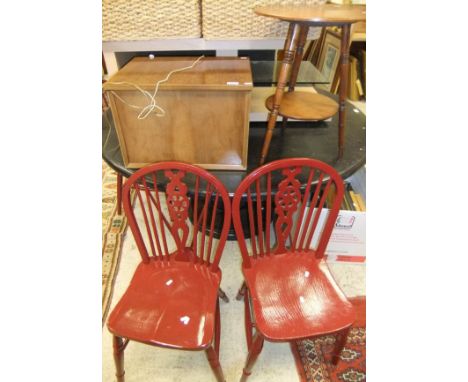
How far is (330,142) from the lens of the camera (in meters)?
1.62

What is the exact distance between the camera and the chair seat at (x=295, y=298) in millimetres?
1004

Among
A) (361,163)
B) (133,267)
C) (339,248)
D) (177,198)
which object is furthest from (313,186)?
(133,267)

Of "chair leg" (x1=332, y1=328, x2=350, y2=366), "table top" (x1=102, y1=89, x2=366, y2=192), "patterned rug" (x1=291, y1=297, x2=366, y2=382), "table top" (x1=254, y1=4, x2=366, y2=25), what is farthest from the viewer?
"table top" (x1=102, y1=89, x2=366, y2=192)

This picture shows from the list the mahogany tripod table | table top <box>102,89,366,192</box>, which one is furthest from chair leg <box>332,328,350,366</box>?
the mahogany tripod table

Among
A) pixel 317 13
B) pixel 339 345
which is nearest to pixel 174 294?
pixel 339 345

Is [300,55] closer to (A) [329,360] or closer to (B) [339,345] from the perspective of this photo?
(B) [339,345]

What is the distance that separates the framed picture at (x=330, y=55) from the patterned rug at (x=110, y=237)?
2.49m

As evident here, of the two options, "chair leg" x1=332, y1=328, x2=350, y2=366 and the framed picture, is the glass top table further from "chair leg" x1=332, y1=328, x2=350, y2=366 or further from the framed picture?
the framed picture

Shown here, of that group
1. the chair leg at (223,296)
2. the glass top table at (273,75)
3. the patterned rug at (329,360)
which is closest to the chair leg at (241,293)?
the chair leg at (223,296)

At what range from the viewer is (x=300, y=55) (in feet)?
4.69

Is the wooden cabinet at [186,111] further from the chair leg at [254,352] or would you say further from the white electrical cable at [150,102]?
the chair leg at [254,352]

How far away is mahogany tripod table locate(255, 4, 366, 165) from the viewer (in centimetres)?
96

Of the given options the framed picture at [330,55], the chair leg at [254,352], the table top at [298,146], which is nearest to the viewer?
the chair leg at [254,352]

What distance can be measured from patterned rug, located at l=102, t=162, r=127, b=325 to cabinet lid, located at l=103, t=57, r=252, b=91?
3.43 ft
